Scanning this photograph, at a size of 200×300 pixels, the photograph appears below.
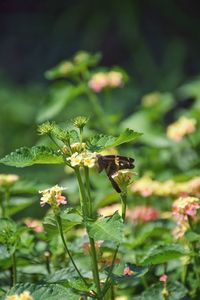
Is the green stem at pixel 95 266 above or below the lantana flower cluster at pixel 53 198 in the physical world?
below

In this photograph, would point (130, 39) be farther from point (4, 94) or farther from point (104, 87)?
point (104, 87)

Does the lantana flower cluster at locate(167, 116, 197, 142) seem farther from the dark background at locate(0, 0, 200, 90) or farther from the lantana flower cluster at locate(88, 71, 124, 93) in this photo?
the dark background at locate(0, 0, 200, 90)

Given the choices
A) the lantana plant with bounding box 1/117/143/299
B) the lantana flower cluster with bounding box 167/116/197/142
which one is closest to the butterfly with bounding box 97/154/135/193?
the lantana plant with bounding box 1/117/143/299

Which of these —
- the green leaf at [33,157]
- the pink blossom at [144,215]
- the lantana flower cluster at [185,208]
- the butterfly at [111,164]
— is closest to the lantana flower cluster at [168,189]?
the pink blossom at [144,215]

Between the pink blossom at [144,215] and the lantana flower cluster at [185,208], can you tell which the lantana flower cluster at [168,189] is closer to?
the pink blossom at [144,215]

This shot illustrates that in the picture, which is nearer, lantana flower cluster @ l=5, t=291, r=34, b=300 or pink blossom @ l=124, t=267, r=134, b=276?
lantana flower cluster @ l=5, t=291, r=34, b=300

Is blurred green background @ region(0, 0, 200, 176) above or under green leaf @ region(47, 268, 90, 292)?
above

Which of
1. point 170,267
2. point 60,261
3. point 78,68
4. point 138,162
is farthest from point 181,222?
point 78,68
